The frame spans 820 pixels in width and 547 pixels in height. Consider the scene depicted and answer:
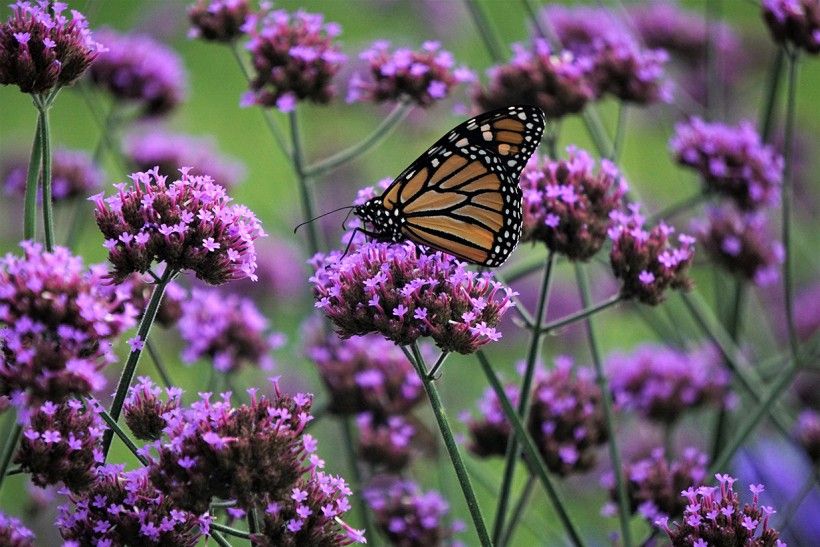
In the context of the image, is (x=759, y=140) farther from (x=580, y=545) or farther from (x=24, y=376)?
(x=24, y=376)

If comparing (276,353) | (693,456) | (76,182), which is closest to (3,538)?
(693,456)

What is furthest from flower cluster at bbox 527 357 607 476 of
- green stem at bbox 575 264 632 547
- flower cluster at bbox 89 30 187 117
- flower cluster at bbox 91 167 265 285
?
flower cluster at bbox 89 30 187 117

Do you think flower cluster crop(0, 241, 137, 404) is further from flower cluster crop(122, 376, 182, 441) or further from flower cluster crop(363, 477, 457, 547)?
flower cluster crop(363, 477, 457, 547)

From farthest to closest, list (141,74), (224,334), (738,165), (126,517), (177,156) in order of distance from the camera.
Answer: (177,156), (141,74), (738,165), (224,334), (126,517)

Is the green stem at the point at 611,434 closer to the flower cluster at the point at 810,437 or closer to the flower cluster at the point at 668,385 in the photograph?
the flower cluster at the point at 668,385

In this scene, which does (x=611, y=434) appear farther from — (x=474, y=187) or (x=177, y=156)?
(x=177, y=156)

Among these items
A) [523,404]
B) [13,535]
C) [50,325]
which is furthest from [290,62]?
[13,535]

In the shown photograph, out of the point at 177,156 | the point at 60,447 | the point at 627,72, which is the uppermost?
the point at 177,156
